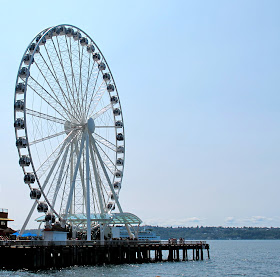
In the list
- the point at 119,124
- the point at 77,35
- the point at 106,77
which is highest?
the point at 77,35

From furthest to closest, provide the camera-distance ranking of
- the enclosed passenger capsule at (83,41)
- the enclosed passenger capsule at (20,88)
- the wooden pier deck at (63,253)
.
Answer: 1. the enclosed passenger capsule at (83,41)
2. the enclosed passenger capsule at (20,88)
3. the wooden pier deck at (63,253)

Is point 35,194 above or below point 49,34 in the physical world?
below

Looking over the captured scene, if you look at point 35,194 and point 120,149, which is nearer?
point 35,194

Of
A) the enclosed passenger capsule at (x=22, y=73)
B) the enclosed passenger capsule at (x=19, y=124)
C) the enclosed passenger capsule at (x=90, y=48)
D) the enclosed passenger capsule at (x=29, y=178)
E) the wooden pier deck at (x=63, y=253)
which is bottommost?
the wooden pier deck at (x=63, y=253)

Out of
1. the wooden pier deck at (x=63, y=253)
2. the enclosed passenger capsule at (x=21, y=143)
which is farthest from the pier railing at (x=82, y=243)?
the enclosed passenger capsule at (x=21, y=143)

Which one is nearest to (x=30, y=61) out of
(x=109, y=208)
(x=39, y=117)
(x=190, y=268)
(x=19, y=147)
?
(x=39, y=117)

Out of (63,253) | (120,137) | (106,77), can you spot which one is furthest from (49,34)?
(63,253)

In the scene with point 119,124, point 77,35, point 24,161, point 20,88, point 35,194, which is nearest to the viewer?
point 24,161

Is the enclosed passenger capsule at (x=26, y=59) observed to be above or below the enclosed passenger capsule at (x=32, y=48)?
below

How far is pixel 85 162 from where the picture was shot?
6016 centimetres

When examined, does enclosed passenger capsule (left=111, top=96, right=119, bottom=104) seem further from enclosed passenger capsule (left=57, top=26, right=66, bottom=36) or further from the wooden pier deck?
the wooden pier deck

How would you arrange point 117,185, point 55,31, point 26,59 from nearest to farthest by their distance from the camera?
point 26,59
point 55,31
point 117,185

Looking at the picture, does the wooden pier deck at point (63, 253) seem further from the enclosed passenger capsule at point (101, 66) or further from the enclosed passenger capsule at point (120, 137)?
the enclosed passenger capsule at point (101, 66)

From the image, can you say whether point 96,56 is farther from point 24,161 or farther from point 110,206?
point 24,161
